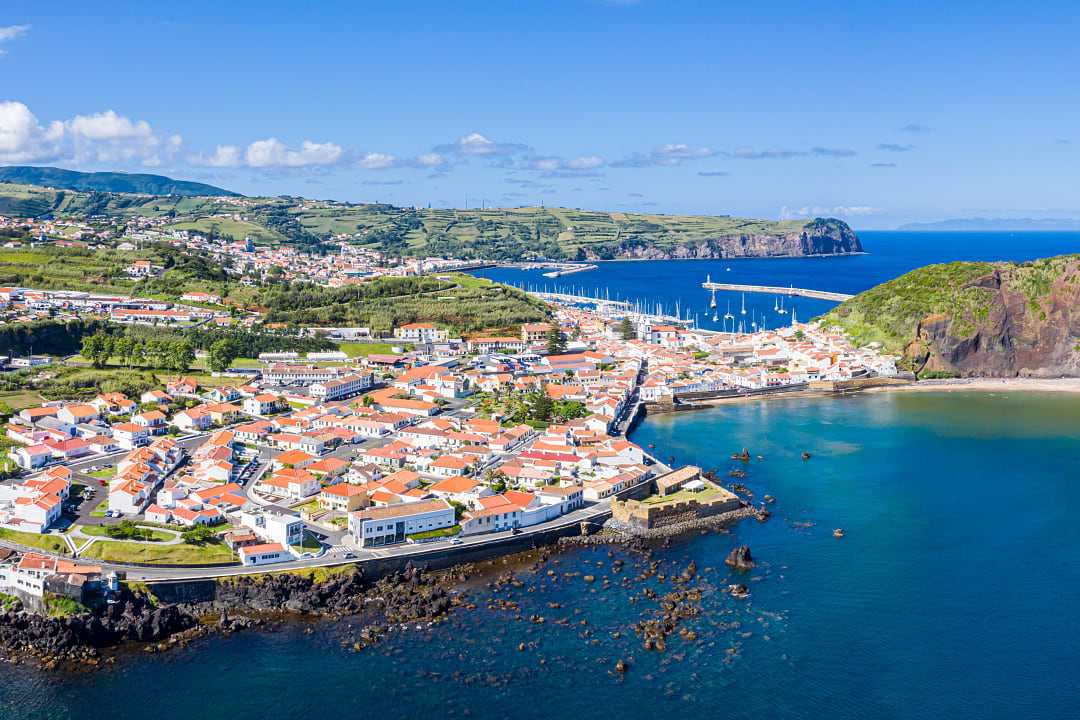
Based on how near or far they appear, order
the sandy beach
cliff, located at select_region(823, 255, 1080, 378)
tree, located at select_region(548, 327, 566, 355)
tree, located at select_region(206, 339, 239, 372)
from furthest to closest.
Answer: tree, located at select_region(548, 327, 566, 355) < cliff, located at select_region(823, 255, 1080, 378) < the sandy beach < tree, located at select_region(206, 339, 239, 372)

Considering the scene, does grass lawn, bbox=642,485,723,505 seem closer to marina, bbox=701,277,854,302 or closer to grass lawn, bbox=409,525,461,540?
grass lawn, bbox=409,525,461,540

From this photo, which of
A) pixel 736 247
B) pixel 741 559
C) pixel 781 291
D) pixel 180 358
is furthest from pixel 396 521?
pixel 736 247

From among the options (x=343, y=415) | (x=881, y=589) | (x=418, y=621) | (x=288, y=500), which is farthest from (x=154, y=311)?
(x=881, y=589)

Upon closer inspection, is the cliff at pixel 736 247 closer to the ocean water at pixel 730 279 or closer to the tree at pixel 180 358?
the ocean water at pixel 730 279

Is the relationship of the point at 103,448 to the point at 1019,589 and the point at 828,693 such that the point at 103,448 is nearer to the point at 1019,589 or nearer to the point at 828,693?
the point at 828,693

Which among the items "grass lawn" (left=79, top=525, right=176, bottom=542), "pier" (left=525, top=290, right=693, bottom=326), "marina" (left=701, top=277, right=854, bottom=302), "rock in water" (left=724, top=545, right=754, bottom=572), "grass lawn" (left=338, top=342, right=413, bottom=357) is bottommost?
"rock in water" (left=724, top=545, right=754, bottom=572)

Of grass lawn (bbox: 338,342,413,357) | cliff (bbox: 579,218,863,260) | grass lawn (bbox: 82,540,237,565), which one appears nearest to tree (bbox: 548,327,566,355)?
grass lawn (bbox: 338,342,413,357)
